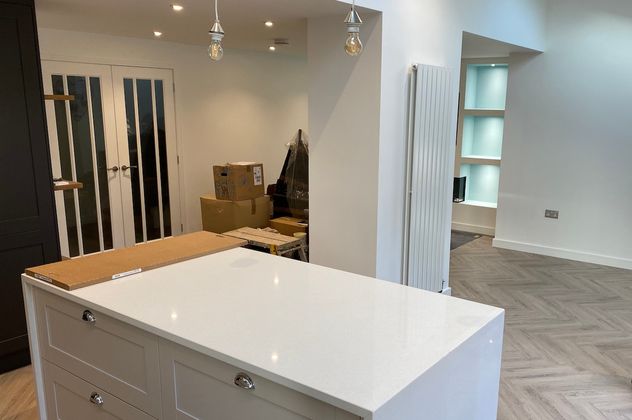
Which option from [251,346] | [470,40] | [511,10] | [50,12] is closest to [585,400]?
[251,346]

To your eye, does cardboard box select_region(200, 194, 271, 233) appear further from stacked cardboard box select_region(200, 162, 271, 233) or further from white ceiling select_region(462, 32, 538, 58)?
white ceiling select_region(462, 32, 538, 58)

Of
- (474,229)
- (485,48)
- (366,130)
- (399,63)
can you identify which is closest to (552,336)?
(366,130)

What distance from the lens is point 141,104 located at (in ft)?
18.0

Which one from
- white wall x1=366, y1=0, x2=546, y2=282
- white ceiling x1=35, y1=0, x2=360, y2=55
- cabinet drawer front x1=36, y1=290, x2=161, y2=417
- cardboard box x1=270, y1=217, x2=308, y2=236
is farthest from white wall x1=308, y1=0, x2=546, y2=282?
cabinet drawer front x1=36, y1=290, x2=161, y2=417

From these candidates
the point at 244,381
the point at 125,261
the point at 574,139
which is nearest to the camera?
the point at 244,381

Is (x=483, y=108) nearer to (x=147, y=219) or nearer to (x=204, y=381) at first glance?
(x=147, y=219)

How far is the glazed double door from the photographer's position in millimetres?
4945

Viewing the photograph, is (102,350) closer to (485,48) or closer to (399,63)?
(399,63)

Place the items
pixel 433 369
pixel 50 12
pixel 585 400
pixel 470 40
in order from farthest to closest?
pixel 470 40 → pixel 50 12 → pixel 585 400 → pixel 433 369

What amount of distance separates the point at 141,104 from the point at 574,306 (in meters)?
4.71

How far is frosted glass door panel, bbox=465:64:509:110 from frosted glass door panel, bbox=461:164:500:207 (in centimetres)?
86

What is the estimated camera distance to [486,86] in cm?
705

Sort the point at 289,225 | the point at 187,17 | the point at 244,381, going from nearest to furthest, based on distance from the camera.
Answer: the point at 244,381 → the point at 187,17 → the point at 289,225

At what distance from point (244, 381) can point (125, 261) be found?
118 cm
